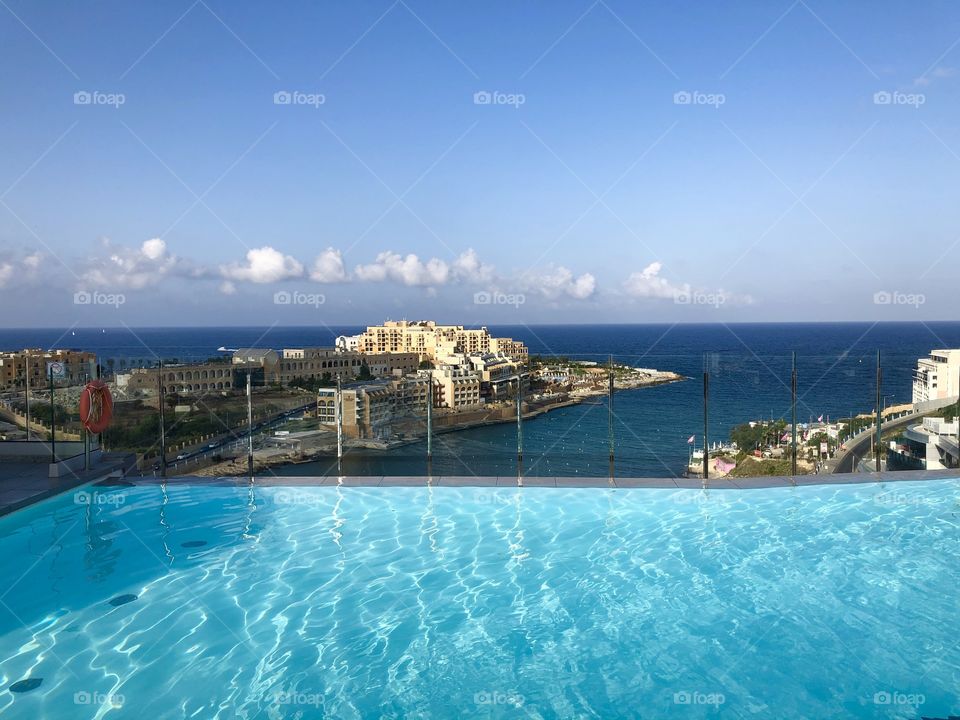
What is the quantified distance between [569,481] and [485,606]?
2382 millimetres

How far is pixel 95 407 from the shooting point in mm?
5551

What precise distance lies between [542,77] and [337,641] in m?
8.92

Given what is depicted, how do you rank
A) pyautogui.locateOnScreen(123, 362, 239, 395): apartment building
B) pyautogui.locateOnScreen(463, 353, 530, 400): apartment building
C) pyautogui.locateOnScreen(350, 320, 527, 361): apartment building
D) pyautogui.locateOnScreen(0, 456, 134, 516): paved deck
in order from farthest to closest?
1. pyautogui.locateOnScreen(350, 320, 527, 361): apartment building
2. pyautogui.locateOnScreen(463, 353, 530, 400): apartment building
3. pyautogui.locateOnScreen(123, 362, 239, 395): apartment building
4. pyautogui.locateOnScreen(0, 456, 134, 516): paved deck

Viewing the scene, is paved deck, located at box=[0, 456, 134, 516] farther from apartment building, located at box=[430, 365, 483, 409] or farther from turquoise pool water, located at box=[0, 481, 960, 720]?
apartment building, located at box=[430, 365, 483, 409]

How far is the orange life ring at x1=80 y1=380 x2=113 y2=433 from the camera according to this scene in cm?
545

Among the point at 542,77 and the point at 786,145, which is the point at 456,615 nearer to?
the point at 542,77

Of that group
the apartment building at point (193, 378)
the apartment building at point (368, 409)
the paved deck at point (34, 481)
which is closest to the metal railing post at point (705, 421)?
the paved deck at point (34, 481)

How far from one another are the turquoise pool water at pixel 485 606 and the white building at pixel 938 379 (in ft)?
4.93

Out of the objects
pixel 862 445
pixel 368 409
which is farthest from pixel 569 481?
pixel 368 409

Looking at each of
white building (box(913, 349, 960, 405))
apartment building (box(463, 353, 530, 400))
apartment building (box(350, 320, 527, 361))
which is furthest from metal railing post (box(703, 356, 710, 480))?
apartment building (box(350, 320, 527, 361))

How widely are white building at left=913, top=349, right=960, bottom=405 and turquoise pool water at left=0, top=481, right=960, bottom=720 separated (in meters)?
1.50

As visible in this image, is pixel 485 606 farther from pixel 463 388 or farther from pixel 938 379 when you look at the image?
pixel 463 388

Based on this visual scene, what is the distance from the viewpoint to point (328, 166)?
12.0m

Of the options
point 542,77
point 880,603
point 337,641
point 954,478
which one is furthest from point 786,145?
point 337,641
